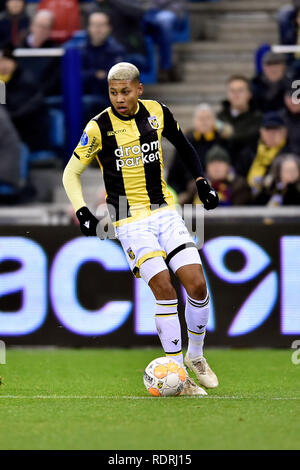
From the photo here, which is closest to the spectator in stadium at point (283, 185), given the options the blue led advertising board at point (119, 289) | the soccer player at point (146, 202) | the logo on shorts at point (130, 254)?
the blue led advertising board at point (119, 289)

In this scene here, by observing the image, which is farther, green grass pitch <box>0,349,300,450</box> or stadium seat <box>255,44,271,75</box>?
stadium seat <box>255,44,271,75</box>

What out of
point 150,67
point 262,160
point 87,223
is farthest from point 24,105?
point 87,223

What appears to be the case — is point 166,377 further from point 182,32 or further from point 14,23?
point 182,32

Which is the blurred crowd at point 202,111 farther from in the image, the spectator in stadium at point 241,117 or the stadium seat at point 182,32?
the stadium seat at point 182,32

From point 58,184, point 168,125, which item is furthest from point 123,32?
point 168,125

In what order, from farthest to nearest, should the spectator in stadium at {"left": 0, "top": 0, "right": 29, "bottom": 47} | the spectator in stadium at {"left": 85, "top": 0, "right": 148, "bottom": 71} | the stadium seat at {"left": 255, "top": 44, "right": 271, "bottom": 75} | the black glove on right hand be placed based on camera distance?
the spectator in stadium at {"left": 0, "top": 0, "right": 29, "bottom": 47}, the spectator in stadium at {"left": 85, "top": 0, "right": 148, "bottom": 71}, the stadium seat at {"left": 255, "top": 44, "right": 271, "bottom": 75}, the black glove on right hand

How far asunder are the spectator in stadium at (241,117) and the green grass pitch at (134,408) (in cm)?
326

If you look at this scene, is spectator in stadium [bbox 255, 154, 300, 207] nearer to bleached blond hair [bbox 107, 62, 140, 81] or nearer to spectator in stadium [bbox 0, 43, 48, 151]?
spectator in stadium [bbox 0, 43, 48, 151]

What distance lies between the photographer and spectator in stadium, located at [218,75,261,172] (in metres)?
13.1

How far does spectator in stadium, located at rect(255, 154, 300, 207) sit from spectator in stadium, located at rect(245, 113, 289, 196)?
39cm

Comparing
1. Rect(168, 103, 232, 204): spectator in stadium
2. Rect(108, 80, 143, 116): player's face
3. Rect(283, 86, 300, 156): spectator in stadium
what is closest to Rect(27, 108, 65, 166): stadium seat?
Rect(168, 103, 232, 204): spectator in stadium

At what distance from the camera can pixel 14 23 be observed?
1524cm

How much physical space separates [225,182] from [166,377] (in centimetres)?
517

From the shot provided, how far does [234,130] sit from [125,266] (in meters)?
2.63
